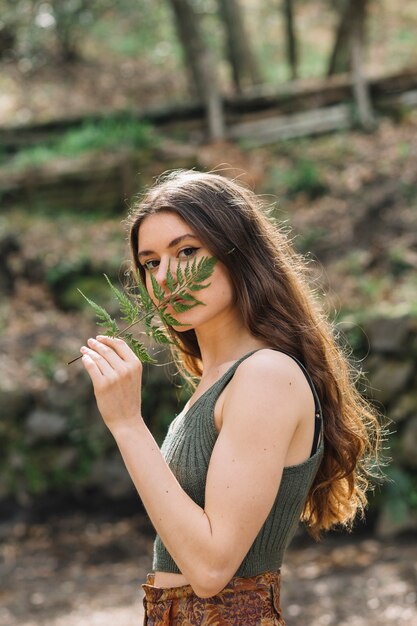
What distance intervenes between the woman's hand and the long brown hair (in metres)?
0.33

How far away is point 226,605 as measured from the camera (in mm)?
1888

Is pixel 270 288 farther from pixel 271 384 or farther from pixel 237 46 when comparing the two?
pixel 237 46

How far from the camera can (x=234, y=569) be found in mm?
1718

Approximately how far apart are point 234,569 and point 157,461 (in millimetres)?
288

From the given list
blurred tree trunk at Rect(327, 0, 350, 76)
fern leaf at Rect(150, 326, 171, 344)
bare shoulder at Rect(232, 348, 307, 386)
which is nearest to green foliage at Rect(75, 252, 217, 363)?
fern leaf at Rect(150, 326, 171, 344)

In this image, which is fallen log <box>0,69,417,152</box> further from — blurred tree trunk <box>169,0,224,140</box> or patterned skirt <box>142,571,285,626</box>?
patterned skirt <box>142,571,285,626</box>

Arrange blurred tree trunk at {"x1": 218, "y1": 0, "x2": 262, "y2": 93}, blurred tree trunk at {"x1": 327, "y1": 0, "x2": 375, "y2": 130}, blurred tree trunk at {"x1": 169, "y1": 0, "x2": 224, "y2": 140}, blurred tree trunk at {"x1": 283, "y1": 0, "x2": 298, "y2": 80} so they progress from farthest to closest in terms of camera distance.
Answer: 1. blurred tree trunk at {"x1": 218, "y1": 0, "x2": 262, "y2": 93}
2. blurred tree trunk at {"x1": 283, "y1": 0, "x2": 298, "y2": 80}
3. blurred tree trunk at {"x1": 169, "y1": 0, "x2": 224, "y2": 140}
4. blurred tree trunk at {"x1": 327, "y1": 0, "x2": 375, "y2": 130}

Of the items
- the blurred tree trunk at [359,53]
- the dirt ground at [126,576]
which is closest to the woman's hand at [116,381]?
the dirt ground at [126,576]

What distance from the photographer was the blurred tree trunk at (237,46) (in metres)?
14.6

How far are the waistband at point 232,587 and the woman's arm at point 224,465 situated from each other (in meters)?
0.17

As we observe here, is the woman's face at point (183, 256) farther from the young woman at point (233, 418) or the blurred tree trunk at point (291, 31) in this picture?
the blurred tree trunk at point (291, 31)

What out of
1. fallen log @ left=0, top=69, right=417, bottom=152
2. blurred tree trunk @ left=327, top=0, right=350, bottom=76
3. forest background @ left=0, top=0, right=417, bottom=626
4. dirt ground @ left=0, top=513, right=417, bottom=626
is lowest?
dirt ground @ left=0, top=513, right=417, bottom=626

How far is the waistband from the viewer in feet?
6.26

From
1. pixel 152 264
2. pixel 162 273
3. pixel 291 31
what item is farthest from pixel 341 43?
pixel 162 273
